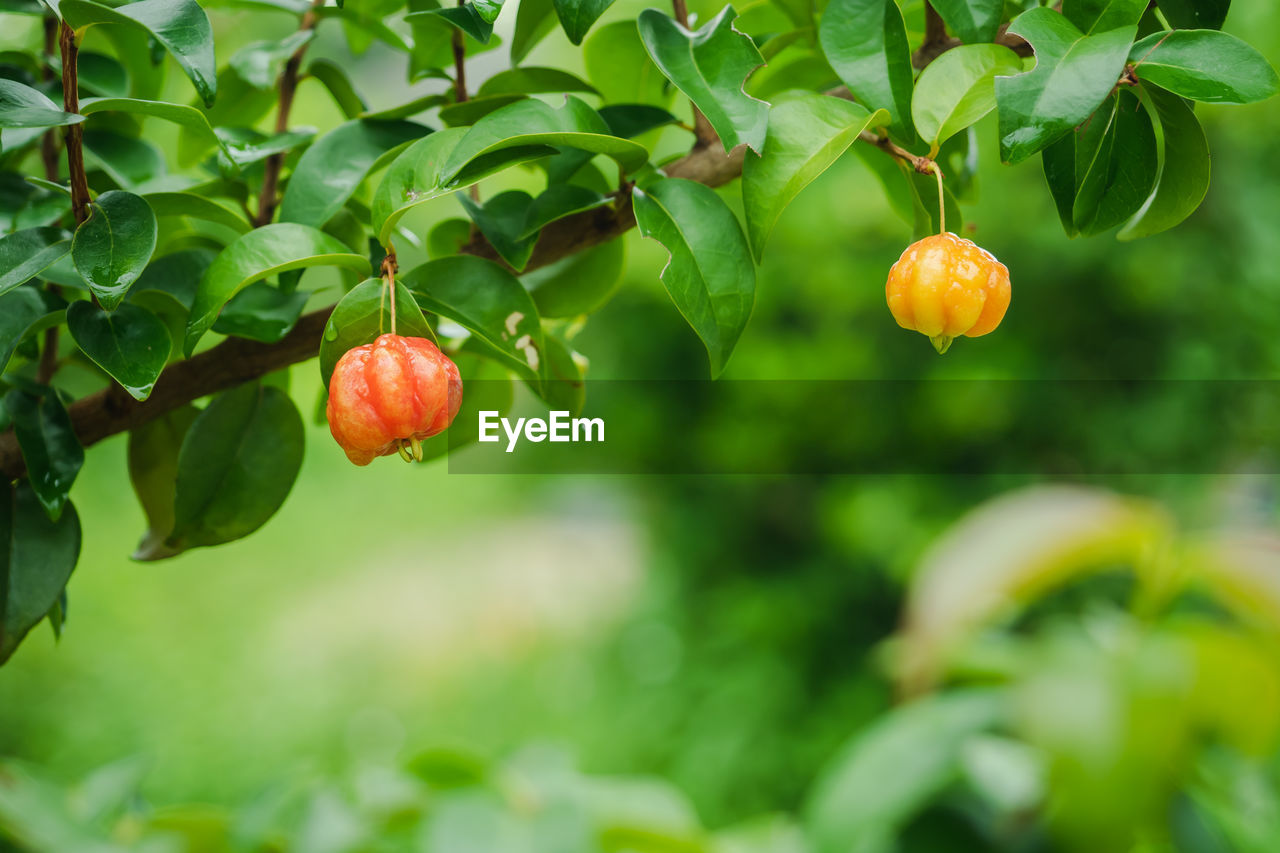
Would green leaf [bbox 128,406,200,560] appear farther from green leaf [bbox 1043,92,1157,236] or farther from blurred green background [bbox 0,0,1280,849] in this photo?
blurred green background [bbox 0,0,1280,849]

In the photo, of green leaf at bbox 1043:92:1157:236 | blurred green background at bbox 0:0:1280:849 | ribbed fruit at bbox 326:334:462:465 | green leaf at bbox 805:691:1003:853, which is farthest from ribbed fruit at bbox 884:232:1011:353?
blurred green background at bbox 0:0:1280:849

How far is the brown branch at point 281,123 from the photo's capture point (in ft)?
1.41

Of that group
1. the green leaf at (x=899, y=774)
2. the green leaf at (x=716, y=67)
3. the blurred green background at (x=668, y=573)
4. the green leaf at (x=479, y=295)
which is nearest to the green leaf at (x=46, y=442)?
the green leaf at (x=479, y=295)

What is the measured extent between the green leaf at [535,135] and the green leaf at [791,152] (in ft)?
0.14

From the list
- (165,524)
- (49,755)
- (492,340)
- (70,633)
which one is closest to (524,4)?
(492,340)

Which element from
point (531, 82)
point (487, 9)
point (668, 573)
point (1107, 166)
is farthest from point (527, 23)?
point (668, 573)

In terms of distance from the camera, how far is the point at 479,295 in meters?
0.33

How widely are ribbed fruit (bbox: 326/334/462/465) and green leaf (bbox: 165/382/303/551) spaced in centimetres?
11

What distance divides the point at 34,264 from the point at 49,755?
87.1 inches

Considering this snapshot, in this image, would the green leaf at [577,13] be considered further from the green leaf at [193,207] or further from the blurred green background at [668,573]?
the blurred green background at [668,573]

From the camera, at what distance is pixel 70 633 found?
2.30 meters

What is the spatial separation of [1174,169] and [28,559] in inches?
17.6

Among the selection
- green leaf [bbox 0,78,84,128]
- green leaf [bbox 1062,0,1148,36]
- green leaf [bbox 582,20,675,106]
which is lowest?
green leaf [bbox 0,78,84,128]

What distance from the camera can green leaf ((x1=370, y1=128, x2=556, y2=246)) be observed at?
0.98 feet
